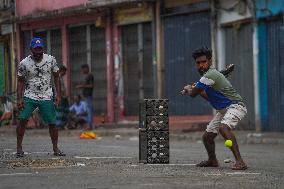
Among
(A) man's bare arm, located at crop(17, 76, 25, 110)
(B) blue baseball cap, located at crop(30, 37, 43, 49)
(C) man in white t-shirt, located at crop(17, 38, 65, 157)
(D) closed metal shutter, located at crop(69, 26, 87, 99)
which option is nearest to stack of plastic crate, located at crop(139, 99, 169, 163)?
(C) man in white t-shirt, located at crop(17, 38, 65, 157)

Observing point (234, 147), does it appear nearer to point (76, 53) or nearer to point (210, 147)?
point (210, 147)

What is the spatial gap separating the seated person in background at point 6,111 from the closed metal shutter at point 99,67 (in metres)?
4.29

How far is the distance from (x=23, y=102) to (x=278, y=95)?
31.4 feet

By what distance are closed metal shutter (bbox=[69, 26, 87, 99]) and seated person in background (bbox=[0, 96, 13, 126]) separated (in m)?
2.91

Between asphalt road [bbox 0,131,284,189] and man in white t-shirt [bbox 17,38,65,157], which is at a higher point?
man in white t-shirt [bbox 17,38,65,157]

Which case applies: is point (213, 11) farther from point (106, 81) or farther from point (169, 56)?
point (106, 81)

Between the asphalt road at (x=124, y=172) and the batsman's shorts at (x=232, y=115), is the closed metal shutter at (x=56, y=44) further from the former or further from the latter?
the batsman's shorts at (x=232, y=115)

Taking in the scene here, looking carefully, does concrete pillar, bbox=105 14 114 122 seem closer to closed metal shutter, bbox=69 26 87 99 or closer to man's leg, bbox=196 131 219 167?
closed metal shutter, bbox=69 26 87 99

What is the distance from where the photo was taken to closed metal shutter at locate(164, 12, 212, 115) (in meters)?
24.0

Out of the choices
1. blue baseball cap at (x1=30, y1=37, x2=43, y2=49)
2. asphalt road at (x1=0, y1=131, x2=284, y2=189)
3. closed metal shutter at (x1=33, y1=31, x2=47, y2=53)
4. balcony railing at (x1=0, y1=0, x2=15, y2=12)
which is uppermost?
balcony railing at (x1=0, y1=0, x2=15, y2=12)

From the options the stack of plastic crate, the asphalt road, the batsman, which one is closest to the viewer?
the asphalt road

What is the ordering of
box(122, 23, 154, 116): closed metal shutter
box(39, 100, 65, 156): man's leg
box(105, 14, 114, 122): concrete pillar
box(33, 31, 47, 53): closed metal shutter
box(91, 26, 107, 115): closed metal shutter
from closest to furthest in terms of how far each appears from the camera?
box(39, 100, 65, 156): man's leg
box(122, 23, 154, 116): closed metal shutter
box(105, 14, 114, 122): concrete pillar
box(91, 26, 107, 115): closed metal shutter
box(33, 31, 47, 53): closed metal shutter

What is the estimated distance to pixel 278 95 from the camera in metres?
20.9

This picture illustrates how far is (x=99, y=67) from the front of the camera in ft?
92.8
